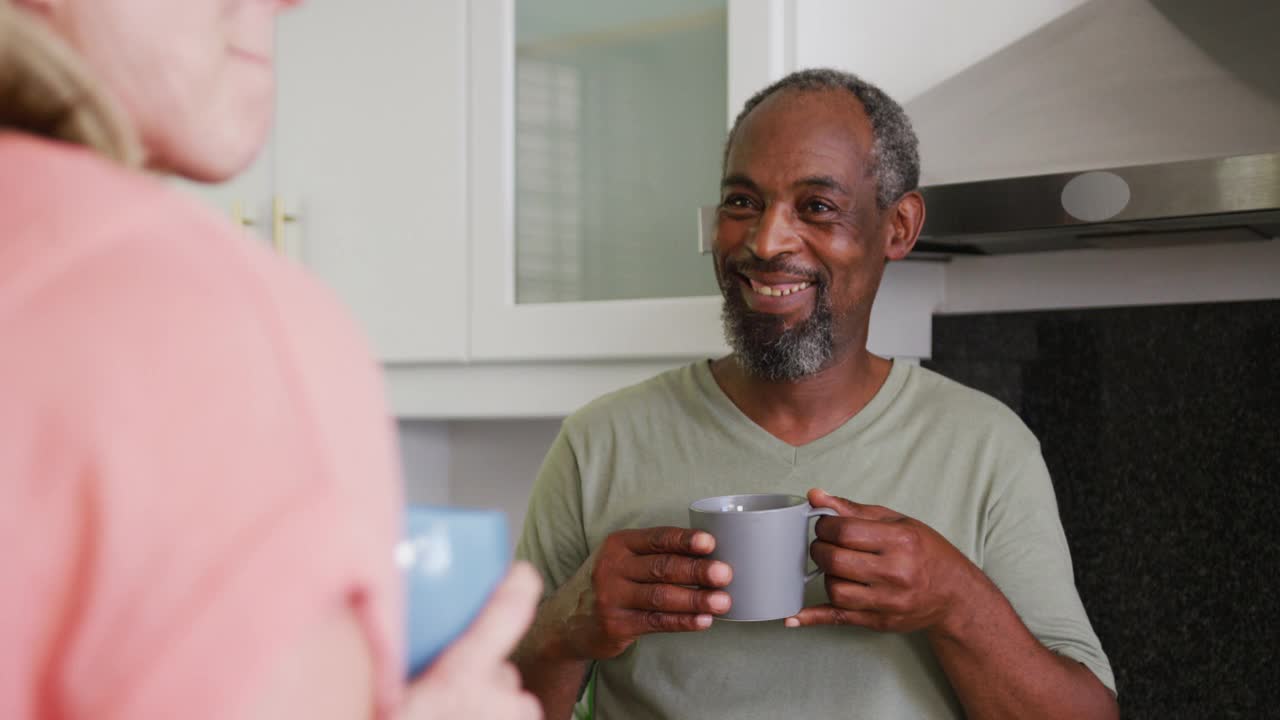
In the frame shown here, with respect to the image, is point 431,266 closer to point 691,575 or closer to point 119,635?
point 691,575

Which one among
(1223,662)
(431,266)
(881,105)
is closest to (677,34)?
(881,105)

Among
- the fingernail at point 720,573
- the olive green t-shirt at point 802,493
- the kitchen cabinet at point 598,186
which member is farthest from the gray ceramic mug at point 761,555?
the kitchen cabinet at point 598,186

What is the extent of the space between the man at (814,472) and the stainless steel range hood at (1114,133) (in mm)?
89

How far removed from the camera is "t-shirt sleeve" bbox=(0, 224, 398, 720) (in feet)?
0.86

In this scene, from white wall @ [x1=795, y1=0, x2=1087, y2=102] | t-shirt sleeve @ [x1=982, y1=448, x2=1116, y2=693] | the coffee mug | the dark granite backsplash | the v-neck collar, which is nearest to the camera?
the coffee mug

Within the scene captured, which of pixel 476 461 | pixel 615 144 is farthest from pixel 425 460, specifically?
pixel 615 144

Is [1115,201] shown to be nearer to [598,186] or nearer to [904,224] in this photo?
[904,224]

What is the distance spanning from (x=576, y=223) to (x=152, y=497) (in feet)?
4.44

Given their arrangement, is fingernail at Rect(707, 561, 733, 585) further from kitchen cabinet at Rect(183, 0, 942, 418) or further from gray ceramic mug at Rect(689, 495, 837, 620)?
kitchen cabinet at Rect(183, 0, 942, 418)

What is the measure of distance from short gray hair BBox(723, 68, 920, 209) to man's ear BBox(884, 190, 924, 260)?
0.5 inches

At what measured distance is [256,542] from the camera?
0.27 meters

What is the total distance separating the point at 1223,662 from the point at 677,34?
105 centimetres

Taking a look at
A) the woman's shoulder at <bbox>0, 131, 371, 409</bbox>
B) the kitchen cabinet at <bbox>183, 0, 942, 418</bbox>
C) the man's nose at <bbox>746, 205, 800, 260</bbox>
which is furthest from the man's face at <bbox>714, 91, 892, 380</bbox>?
the woman's shoulder at <bbox>0, 131, 371, 409</bbox>

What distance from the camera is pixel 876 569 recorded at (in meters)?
0.96
